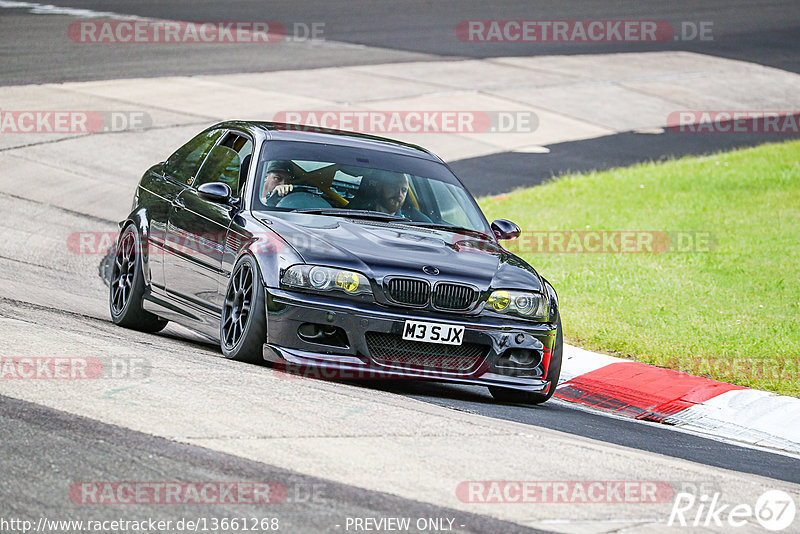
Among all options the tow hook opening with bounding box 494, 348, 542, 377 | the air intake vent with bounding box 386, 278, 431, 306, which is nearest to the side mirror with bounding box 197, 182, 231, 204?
the air intake vent with bounding box 386, 278, 431, 306

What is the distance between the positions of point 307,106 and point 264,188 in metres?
13.0

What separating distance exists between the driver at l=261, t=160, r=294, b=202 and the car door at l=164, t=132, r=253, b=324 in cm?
22

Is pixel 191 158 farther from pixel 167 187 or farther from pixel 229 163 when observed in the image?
pixel 229 163

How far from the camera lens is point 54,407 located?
5.91 metres

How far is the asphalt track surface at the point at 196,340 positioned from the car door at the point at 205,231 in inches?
15.1

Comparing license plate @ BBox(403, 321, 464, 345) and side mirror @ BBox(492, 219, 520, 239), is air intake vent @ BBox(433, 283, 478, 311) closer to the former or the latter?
license plate @ BBox(403, 321, 464, 345)

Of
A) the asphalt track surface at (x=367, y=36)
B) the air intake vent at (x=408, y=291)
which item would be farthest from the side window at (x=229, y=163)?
the asphalt track surface at (x=367, y=36)

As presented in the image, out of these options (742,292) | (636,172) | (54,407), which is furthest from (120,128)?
(54,407)

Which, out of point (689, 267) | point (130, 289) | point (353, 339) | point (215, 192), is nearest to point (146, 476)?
point (353, 339)

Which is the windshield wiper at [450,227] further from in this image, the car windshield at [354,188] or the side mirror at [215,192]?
the side mirror at [215,192]

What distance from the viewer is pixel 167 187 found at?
9500 millimetres

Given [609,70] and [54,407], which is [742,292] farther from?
[609,70]

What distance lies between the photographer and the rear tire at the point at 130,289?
938 cm

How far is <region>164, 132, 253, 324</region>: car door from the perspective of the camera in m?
8.36
